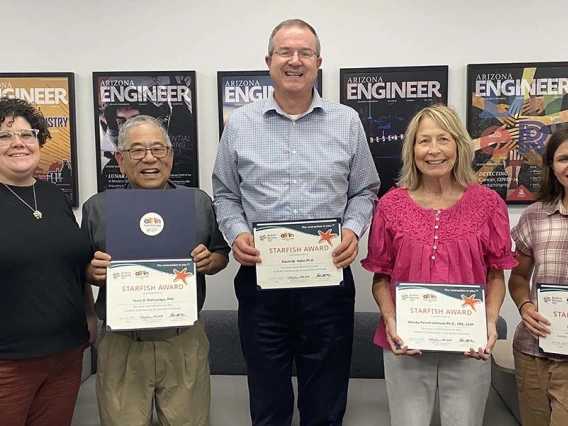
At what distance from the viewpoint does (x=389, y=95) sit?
2709mm

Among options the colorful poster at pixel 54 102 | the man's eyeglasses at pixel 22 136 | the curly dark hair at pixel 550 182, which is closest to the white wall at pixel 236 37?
the colorful poster at pixel 54 102

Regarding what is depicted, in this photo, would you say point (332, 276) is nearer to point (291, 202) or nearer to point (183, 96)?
point (291, 202)

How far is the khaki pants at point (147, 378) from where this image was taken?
1865mm

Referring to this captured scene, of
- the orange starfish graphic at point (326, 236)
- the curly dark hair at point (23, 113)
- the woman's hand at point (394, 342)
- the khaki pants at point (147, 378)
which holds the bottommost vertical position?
the khaki pants at point (147, 378)

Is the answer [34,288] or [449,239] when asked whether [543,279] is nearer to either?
[449,239]

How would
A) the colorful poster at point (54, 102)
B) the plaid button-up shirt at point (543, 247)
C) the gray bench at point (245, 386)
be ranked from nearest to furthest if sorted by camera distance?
the plaid button-up shirt at point (543, 247) < the gray bench at point (245, 386) < the colorful poster at point (54, 102)

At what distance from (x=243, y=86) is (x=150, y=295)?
1423 mm

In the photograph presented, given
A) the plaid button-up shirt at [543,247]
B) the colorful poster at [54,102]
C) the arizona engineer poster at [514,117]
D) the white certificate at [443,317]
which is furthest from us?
the colorful poster at [54,102]

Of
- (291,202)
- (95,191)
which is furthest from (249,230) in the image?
(95,191)

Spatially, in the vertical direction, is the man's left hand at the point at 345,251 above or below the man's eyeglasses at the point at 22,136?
below

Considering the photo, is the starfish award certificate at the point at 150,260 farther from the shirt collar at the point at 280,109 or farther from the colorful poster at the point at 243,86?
the colorful poster at the point at 243,86

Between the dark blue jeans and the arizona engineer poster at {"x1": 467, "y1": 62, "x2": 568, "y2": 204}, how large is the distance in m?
1.27

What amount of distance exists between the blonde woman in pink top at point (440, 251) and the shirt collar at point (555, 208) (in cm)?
19

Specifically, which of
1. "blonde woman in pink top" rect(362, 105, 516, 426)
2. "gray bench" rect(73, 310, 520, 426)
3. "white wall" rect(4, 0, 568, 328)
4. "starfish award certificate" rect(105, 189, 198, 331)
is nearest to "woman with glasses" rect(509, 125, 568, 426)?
"blonde woman in pink top" rect(362, 105, 516, 426)
